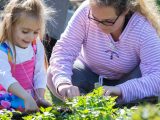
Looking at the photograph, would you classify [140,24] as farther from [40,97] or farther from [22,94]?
[22,94]

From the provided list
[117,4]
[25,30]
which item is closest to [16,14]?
[25,30]

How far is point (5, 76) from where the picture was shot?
7.86ft

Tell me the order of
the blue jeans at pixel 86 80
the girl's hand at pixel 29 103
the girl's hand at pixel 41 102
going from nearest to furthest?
1. the girl's hand at pixel 29 103
2. the girl's hand at pixel 41 102
3. the blue jeans at pixel 86 80

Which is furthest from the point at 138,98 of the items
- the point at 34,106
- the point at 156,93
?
the point at 34,106

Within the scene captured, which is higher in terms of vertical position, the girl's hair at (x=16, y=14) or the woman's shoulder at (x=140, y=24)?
the girl's hair at (x=16, y=14)

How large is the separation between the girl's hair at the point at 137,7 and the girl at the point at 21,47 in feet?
1.22

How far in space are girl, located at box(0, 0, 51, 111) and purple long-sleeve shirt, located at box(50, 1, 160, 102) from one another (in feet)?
0.53

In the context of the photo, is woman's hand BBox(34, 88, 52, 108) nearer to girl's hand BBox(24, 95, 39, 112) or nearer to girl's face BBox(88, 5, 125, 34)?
girl's hand BBox(24, 95, 39, 112)

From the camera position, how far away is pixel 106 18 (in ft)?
8.27

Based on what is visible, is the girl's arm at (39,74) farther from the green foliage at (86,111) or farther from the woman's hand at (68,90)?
the green foliage at (86,111)

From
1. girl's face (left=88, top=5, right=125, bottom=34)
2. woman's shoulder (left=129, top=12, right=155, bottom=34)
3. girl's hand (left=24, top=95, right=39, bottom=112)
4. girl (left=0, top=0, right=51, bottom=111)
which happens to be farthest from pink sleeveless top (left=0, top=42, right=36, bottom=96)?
woman's shoulder (left=129, top=12, right=155, bottom=34)

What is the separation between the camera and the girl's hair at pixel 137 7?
250cm

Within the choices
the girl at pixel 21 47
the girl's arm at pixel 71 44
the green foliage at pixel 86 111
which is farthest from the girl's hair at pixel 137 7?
the green foliage at pixel 86 111

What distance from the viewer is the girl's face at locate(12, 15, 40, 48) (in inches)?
98.2
